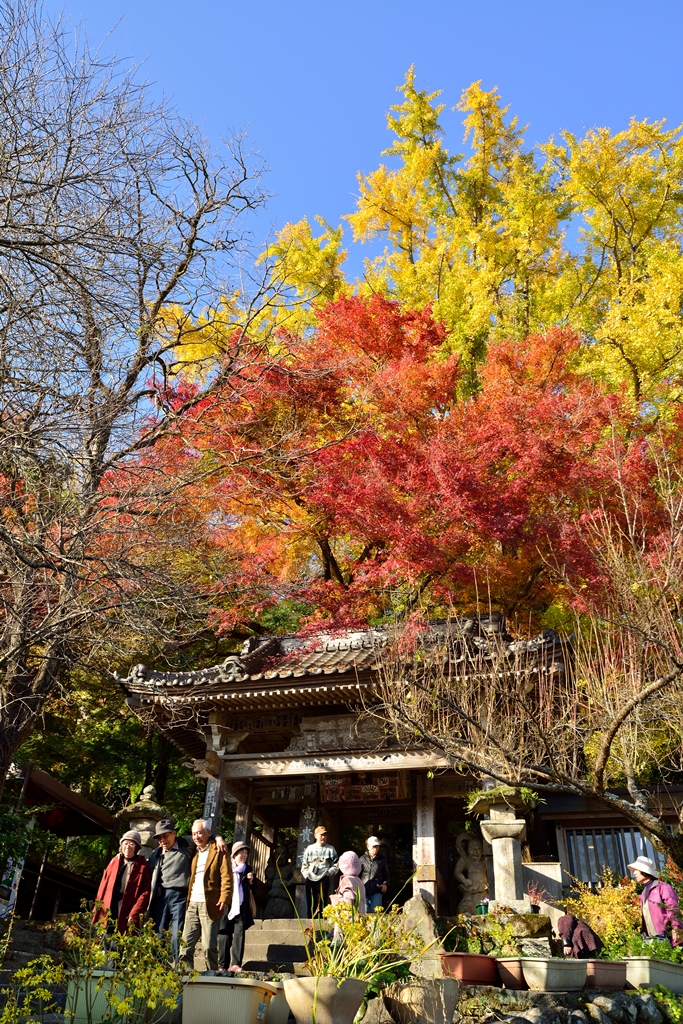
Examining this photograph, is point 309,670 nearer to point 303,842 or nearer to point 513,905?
point 303,842

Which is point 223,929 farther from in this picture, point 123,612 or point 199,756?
point 199,756

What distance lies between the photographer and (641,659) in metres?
8.43

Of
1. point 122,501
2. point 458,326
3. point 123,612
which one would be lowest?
point 123,612

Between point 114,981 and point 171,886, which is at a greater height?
point 171,886

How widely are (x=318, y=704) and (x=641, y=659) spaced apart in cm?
532

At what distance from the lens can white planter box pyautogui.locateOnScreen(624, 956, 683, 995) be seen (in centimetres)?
752

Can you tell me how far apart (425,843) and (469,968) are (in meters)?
4.36

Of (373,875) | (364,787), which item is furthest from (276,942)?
(373,875)

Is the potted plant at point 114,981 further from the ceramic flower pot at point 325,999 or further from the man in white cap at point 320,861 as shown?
the man in white cap at point 320,861

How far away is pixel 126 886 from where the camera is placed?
7625mm

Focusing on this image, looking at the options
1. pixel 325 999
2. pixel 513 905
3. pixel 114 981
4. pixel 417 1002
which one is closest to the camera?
pixel 114 981

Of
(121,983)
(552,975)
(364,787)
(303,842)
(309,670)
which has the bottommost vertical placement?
(121,983)

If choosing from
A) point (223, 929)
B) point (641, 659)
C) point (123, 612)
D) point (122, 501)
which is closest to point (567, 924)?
point (641, 659)

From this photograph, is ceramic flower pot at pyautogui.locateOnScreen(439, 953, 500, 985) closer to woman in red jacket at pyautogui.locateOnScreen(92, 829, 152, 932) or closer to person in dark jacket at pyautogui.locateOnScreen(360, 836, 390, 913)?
person in dark jacket at pyautogui.locateOnScreen(360, 836, 390, 913)
